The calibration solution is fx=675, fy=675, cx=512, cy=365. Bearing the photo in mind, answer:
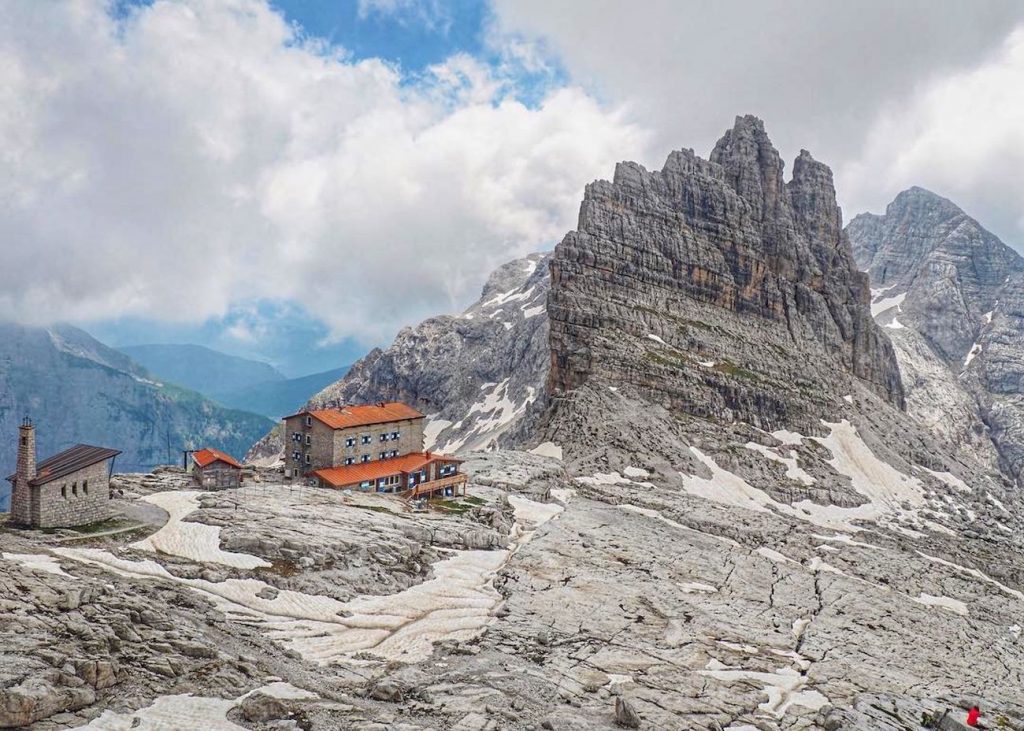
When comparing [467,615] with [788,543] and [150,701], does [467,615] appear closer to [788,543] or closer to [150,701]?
[150,701]

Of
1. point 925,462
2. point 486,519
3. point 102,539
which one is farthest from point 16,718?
point 925,462

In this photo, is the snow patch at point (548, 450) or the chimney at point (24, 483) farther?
the snow patch at point (548, 450)

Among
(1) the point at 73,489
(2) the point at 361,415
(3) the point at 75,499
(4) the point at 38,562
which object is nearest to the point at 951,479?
(2) the point at 361,415

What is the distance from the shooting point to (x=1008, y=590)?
3255 inches

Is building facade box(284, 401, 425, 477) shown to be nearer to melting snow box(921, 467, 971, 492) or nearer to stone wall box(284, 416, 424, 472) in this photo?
stone wall box(284, 416, 424, 472)

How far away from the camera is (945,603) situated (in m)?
71.1

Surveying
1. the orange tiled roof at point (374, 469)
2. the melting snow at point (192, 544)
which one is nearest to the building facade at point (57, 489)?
the melting snow at point (192, 544)

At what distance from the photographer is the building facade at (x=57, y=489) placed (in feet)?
128

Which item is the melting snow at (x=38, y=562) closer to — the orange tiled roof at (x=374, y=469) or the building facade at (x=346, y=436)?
the orange tiled roof at (x=374, y=469)

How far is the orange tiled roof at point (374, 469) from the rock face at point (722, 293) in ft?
176

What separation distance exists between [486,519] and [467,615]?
22.9 m

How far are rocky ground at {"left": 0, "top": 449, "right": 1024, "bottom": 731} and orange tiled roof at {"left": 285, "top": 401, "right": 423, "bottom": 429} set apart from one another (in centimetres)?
880

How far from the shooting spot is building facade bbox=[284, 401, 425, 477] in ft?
230

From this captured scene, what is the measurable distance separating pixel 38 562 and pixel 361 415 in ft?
141
